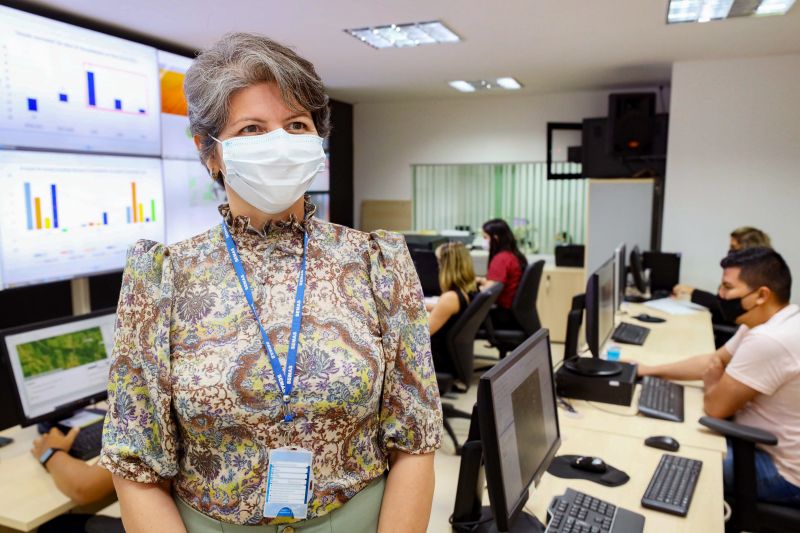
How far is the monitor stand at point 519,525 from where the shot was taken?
149 centimetres

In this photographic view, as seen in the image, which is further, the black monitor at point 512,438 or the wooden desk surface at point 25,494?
the wooden desk surface at point 25,494

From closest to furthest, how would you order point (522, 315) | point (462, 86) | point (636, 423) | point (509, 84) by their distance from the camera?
point (636, 423)
point (522, 315)
point (509, 84)
point (462, 86)

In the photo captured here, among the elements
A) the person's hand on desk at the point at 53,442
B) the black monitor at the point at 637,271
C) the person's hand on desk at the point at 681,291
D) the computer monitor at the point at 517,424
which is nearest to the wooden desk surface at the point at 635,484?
the computer monitor at the point at 517,424

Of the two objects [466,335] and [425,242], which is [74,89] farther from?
[425,242]

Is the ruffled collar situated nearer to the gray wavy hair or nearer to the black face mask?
the gray wavy hair

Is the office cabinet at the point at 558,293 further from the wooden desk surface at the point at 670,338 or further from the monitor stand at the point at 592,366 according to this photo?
the monitor stand at the point at 592,366

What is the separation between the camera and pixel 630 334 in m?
3.58

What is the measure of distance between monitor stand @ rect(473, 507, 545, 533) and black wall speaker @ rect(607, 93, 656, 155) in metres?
4.75

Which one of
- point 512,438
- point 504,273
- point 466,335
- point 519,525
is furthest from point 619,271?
point 512,438

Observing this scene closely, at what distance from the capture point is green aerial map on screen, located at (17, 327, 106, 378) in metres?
2.14

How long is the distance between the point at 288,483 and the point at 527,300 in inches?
160

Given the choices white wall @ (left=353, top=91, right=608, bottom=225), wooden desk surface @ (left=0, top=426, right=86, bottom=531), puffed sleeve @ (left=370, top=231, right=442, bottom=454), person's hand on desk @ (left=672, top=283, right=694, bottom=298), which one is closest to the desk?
puffed sleeve @ (left=370, top=231, right=442, bottom=454)

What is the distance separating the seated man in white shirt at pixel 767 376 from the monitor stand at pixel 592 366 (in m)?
0.37

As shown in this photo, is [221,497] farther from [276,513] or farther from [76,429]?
[76,429]
